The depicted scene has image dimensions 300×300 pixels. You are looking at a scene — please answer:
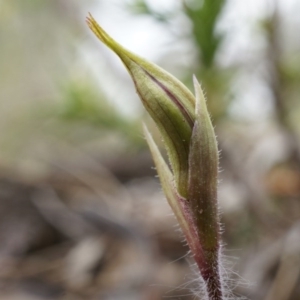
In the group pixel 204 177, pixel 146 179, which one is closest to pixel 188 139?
pixel 204 177

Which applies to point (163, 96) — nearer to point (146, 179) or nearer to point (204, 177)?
point (204, 177)

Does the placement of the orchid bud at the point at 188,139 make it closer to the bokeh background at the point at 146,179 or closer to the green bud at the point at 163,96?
the green bud at the point at 163,96

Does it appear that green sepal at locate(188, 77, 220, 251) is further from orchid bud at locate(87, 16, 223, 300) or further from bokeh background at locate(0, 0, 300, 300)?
bokeh background at locate(0, 0, 300, 300)

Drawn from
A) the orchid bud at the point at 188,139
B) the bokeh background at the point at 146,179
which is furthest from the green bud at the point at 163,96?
the bokeh background at the point at 146,179

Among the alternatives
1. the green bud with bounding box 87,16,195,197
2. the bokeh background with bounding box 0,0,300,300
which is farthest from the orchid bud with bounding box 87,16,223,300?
the bokeh background with bounding box 0,0,300,300

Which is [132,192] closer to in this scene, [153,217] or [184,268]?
[153,217]
